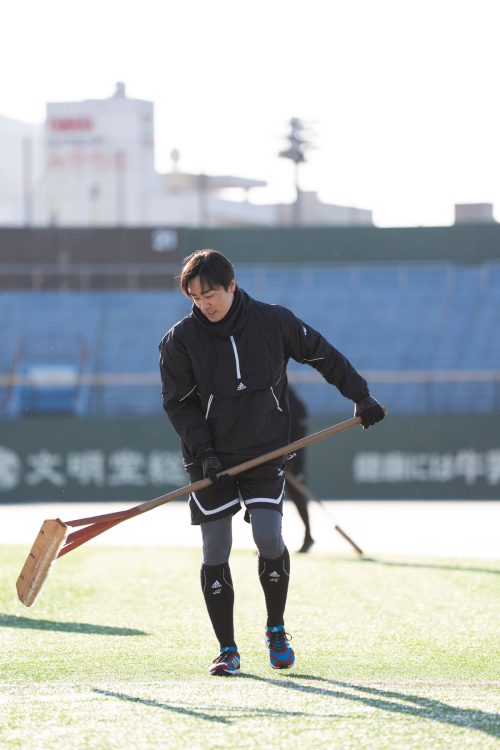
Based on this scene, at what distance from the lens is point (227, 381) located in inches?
203

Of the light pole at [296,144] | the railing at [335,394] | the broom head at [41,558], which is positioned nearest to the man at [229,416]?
the broom head at [41,558]

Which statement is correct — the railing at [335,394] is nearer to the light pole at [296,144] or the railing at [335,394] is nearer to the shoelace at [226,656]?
the shoelace at [226,656]

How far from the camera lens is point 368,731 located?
13.2ft

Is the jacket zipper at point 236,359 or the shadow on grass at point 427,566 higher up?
the jacket zipper at point 236,359

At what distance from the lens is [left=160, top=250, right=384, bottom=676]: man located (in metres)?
5.15

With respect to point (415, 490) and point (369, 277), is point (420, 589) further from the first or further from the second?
point (369, 277)

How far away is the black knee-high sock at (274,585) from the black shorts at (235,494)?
23 centimetres

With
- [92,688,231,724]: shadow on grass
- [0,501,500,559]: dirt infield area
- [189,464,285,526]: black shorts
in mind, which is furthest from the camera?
[0,501,500,559]: dirt infield area

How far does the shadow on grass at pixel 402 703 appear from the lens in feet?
13.5

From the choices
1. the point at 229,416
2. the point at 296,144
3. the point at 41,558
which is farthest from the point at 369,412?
the point at 296,144

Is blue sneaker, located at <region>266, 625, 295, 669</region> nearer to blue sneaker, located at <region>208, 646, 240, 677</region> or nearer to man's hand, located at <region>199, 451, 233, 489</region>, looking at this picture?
blue sneaker, located at <region>208, 646, 240, 677</region>

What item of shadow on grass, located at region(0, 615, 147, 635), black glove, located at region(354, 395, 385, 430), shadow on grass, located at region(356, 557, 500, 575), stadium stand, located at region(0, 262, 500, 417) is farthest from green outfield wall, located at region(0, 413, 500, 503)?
black glove, located at region(354, 395, 385, 430)

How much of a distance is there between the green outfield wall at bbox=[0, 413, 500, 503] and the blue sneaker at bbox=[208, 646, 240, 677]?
650 inches

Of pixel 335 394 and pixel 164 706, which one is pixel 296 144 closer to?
pixel 335 394
